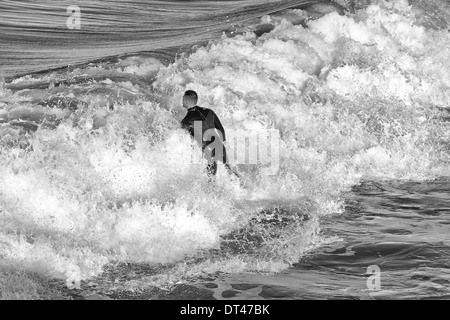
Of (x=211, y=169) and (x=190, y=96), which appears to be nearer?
(x=190, y=96)

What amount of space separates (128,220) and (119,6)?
1213 cm

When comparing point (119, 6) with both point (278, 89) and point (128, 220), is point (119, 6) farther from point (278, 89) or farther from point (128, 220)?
point (128, 220)

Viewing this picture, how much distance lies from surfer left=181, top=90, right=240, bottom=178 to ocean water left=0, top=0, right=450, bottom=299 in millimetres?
294

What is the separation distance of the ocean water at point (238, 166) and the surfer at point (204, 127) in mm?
294

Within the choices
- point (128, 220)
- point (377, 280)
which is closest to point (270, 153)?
point (128, 220)

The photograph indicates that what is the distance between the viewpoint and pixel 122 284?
806 centimetres

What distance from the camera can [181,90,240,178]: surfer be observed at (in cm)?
1081

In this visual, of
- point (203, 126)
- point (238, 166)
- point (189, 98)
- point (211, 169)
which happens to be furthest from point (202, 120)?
point (238, 166)

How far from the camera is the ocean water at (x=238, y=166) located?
8547 millimetres

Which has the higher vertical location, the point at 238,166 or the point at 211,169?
the point at 238,166

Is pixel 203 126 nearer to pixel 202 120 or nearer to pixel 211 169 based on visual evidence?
pixel 202 120

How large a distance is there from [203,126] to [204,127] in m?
0.02

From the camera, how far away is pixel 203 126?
35.5 feet

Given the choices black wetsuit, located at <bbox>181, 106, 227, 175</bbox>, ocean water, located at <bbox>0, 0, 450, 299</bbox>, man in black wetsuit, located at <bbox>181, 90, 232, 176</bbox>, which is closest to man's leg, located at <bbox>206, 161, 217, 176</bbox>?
man in black wetsuit, located at <bbox>181, 90, 232, 176</bbox>
